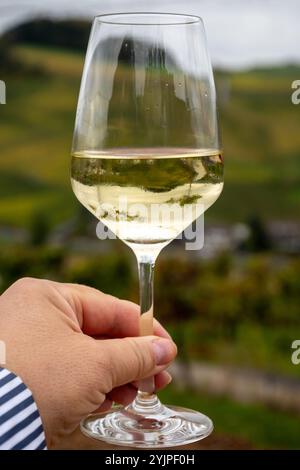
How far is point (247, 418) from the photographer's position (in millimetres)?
2865

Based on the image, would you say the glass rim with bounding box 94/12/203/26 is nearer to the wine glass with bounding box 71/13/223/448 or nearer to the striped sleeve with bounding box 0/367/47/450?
the wine glass with bounding box 71/13/223/448

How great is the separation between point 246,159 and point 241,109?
6.8 inches

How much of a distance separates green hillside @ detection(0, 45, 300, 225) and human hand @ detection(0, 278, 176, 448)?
1.73 meters

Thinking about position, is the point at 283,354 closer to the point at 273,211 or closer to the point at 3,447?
the point at 273,211

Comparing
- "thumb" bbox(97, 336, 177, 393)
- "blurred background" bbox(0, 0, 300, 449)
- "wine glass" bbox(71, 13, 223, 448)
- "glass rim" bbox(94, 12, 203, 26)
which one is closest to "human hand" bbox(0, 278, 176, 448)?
"thumb" bbox(97, 336, 177, 393)

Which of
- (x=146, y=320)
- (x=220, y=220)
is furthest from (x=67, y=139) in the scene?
(x=146, y=320)

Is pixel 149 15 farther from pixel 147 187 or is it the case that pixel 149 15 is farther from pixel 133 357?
pixel 133 357

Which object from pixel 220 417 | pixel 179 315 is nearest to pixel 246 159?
pixel 179 315

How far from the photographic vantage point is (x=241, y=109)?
290 cm

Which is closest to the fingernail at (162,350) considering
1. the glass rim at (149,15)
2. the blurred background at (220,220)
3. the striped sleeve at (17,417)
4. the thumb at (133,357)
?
the thumb at (133,357)

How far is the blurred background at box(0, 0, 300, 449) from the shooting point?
9.11 ft

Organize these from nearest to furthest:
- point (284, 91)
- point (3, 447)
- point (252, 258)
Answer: point (3, 447), point (252, 258), point (284, 91)

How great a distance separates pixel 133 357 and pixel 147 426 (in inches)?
4.5

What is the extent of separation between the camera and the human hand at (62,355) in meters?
1.01
